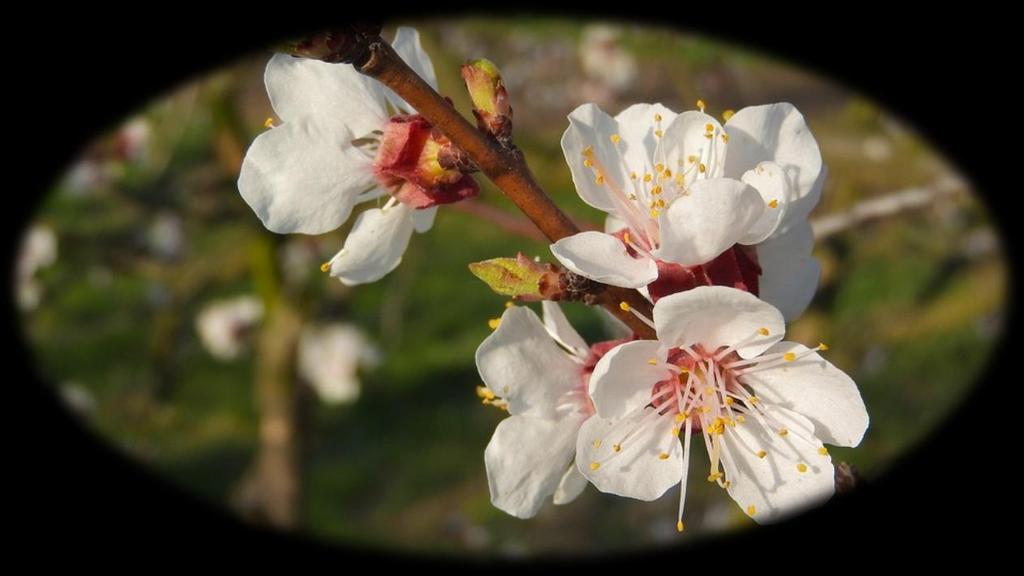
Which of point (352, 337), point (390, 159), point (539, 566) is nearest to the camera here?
point (390, 159)

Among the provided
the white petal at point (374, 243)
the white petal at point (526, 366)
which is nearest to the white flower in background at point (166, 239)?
the white petal at point (374, 243)

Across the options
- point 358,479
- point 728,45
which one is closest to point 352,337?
point 358,479

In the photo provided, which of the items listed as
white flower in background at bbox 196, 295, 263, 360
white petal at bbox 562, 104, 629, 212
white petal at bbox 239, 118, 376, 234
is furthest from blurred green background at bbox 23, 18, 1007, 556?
white petal at bbox 239, 118, 376, 234

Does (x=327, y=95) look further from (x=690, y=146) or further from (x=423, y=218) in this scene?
(x=690, y=146)

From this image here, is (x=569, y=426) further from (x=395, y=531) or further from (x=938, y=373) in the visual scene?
(x=938, y=373)

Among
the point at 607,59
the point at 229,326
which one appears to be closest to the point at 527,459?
the point at 229,326

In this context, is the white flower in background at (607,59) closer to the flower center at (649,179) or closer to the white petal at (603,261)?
the flower center at (649,179)
